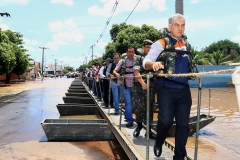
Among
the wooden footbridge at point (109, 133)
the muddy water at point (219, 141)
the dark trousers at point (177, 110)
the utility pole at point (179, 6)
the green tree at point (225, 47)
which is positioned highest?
the green tree at point (225, 47)

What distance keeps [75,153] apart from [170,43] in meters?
3.37

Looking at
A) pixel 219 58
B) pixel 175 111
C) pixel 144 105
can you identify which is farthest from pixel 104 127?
pixel 219 58

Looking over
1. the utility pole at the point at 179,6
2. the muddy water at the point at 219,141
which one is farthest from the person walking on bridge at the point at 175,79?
the utility pole at the point at 179,6

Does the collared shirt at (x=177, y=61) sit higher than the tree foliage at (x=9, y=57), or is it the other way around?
the tree foliage at (x=9, y=57)

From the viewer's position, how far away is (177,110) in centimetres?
331

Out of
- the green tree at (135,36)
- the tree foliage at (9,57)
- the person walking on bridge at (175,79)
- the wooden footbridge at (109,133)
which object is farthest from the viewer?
the green tree at (135,36)

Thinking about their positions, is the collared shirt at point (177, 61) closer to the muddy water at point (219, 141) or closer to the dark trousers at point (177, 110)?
the dark trousers at point (177, 110)

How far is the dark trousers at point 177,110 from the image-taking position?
322cm

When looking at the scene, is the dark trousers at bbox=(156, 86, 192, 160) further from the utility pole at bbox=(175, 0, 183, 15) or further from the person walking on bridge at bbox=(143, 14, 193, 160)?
the utility pole at bbox=(175, 0, 183, 15)

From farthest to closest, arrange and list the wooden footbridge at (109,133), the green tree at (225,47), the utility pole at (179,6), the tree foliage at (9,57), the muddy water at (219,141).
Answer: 1. the green tree at (225,47)
2. the tree foliage at (9,57)
3. the utility pole at (179,6)
4. the muddy water at (219,141)
5. the wooden footbridge at (109,133)

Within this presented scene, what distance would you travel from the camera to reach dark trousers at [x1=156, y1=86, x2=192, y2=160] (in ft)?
10.6

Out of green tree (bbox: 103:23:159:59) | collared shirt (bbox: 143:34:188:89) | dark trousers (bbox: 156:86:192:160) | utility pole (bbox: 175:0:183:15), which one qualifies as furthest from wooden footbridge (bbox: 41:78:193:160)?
green tree (bbox: 103:23:159:59)

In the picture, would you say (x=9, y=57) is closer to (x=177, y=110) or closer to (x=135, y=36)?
(x=135, y=36)

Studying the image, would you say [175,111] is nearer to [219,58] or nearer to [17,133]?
[17,133]
